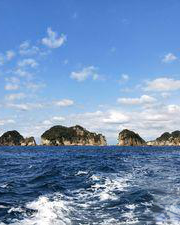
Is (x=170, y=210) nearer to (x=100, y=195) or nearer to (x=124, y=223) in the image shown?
(x=124, y=223)

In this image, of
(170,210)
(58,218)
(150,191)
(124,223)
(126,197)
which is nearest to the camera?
(124,223)

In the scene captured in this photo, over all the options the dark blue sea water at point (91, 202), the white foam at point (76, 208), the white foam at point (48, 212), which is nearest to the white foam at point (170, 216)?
the dark blue sea water at point (91, 202)

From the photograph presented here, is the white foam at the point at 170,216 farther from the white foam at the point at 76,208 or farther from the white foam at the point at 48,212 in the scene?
the white foam at the point at 48,212

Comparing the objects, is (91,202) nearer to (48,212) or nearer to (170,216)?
(48,212)

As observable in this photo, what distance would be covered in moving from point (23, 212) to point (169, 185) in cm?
1321

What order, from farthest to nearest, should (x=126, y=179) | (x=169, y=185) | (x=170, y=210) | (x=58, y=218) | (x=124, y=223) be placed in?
(x=126, y=179) → (x=169, y=185) → (x=170, y=210) → (x=58, y=218) → (x=124, y=223)

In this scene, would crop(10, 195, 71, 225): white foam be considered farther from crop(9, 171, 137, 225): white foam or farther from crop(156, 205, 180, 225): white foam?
crop(156, 205, 180, 225): white foam

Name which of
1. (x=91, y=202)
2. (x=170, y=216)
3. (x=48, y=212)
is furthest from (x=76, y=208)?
(x=170, y=216)

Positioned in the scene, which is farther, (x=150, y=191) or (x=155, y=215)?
(x=150, y=191)

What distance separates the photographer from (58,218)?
1686cm

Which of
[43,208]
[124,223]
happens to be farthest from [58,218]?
[124,223]

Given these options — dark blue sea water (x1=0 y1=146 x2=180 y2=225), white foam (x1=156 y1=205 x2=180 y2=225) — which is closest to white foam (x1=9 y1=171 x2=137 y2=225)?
dark blue sea water (x1=0 y1=146 x2=180 y2=225)

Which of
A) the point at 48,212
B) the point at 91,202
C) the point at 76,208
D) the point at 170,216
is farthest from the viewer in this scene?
the point at 91,202

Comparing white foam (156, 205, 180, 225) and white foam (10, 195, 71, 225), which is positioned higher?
white foam (10, 195, 71, 225)
